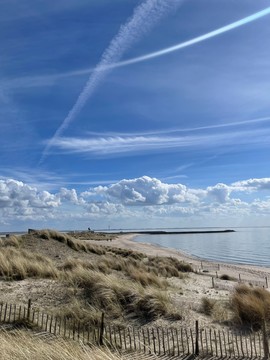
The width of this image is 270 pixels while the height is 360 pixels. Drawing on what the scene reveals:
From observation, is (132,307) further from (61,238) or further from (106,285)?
(61,238)

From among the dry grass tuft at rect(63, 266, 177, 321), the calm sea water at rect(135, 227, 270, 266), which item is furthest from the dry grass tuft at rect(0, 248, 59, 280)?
the calm sea water at rect(135, 227, 270, 266)

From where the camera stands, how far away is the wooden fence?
9484mm

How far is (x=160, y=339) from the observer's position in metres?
10.8

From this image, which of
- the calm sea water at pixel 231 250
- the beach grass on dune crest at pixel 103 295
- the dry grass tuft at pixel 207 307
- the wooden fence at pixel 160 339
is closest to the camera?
the wooden fence at pixel 160 339

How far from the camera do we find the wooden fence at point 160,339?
31.1ft

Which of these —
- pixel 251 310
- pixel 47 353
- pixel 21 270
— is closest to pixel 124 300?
pixel 251 310

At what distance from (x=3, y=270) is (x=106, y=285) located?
521cm

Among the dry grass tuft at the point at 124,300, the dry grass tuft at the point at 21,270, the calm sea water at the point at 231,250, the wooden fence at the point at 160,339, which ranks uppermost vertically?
the dry grass tuft at the point at 21,270

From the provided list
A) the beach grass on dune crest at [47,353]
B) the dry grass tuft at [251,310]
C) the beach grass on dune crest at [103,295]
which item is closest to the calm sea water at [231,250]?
the beach grass on dune crest at [103,295]

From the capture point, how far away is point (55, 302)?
45.0 ft

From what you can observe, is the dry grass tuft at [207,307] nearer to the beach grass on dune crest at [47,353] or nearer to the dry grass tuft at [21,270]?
the dry grass tuft at [21,270]

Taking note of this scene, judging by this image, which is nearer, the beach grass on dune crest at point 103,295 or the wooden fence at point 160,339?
the wooden fence at point 160,339

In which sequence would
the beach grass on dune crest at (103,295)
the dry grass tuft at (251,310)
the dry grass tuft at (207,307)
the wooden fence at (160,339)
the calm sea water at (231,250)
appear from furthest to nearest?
the calm sea water at (231,250) < the dry grass tuft at (207,307) < the beach grass on dune crest at (103,295) < the dry grass tuft at (251,310) < the wooden fence at (160,339)

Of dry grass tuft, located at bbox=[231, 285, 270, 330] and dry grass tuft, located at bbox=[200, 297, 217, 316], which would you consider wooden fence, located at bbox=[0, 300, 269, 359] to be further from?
Answer: dry grass tuft, located at bbox=[200, 297, 217, 316]
